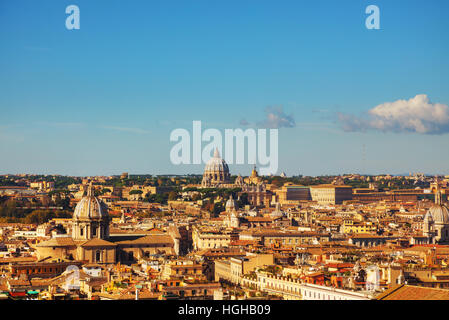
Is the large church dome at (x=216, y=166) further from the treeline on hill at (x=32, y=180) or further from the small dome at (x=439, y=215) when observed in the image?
the small dome at (x=439, y=215)

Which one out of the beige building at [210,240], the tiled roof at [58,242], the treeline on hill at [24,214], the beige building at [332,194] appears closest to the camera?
the tiled roof at [58,242]

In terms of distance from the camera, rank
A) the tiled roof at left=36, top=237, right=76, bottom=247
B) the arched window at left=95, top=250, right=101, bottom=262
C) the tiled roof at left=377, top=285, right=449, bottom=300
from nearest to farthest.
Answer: the tiled roof at left=377, top=285, right=449, bottom=300
the tiled roof at left=36, top=237, right=76, bottom=247
the arched window at left=95, top=250, right=101, bottom=262

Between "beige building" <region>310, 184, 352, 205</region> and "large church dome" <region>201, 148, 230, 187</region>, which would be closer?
"beige building" <region>310, 184, 352, 205</region>

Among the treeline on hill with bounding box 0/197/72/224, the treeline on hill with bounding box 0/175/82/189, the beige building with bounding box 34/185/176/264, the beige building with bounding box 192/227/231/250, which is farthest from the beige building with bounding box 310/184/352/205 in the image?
the beige building with bounding box 34/185/176/264

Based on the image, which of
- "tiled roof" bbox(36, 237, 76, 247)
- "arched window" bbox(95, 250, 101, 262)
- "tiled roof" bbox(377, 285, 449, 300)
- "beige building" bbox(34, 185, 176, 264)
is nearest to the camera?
"tiled roof" bbox(377, 285, 449, 300)

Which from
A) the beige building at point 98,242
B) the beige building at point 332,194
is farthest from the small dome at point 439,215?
the beige building at point 332,194

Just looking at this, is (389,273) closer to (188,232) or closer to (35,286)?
(35,286)

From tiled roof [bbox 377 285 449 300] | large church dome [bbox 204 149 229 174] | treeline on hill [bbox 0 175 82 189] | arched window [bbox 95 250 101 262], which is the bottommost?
arched window [bbox 95 250 101 262]

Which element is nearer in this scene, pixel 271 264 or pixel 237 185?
pixel 271 264

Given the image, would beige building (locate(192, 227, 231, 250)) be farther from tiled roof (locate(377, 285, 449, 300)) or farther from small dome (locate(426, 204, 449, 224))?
tiled roof (locate(377, 285, 449, 300))

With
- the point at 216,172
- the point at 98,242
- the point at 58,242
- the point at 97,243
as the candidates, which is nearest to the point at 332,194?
the point at 216,172
